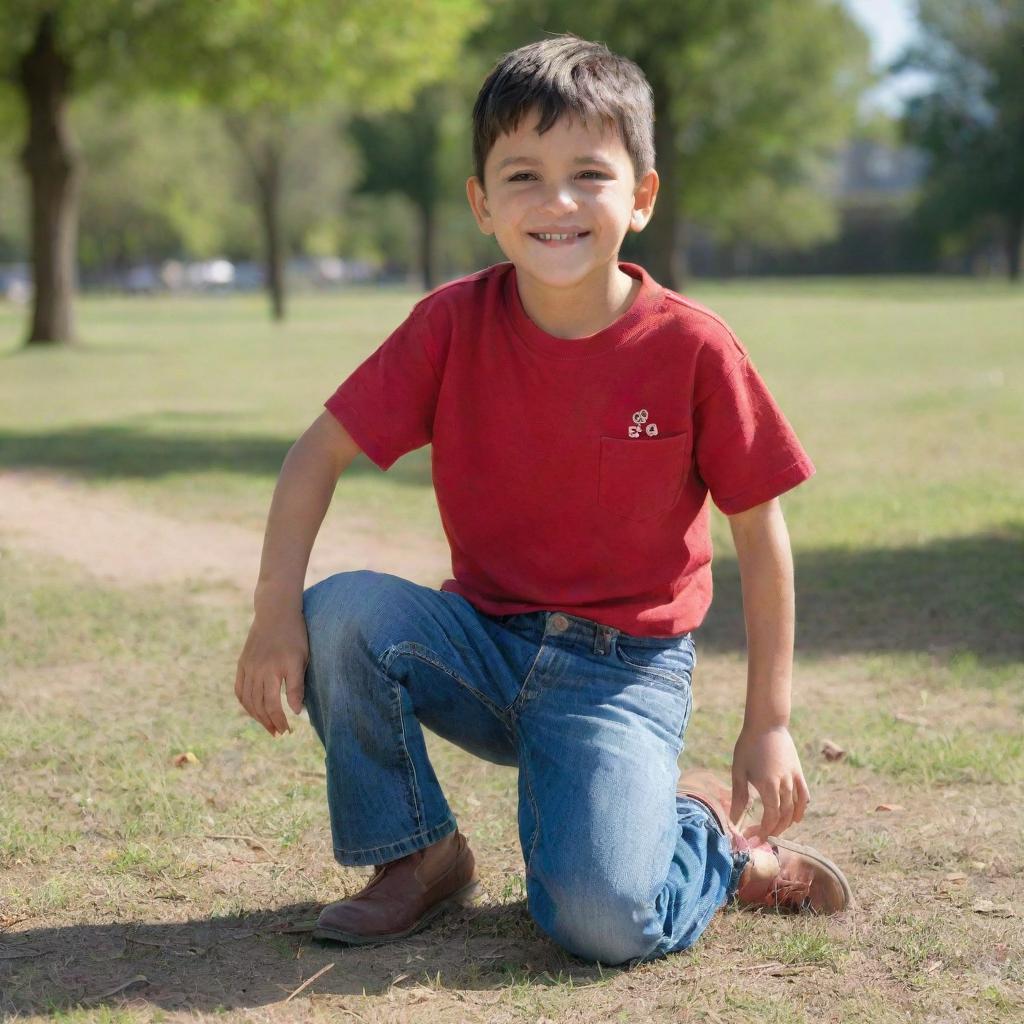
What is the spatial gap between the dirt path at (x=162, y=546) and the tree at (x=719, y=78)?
15.2 m

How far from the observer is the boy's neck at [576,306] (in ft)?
9.20

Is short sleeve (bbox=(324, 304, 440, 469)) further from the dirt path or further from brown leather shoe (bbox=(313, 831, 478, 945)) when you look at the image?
the dirt path

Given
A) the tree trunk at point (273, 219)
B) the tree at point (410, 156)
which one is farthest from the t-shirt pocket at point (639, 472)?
the tree at point (410, 156)

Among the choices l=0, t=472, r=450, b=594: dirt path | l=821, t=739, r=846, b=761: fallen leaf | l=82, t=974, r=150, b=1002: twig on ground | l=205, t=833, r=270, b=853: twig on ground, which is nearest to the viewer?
l=82, t=974, r=150, b=1002: twig on ground

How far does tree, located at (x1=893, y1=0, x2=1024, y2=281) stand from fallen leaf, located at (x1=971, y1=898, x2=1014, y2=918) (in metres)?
56.6

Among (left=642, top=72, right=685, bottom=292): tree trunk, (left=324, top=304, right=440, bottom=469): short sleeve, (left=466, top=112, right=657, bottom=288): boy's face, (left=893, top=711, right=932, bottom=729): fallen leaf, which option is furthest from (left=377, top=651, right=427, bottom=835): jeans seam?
(left=642, top=72, right=685, bottom=292): tree trunk

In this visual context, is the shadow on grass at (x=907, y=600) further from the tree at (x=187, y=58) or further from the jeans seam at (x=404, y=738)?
the tree at (x=187, y=58)

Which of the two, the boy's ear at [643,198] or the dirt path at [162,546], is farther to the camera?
the dirt path at [162,546]

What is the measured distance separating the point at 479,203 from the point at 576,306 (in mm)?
298

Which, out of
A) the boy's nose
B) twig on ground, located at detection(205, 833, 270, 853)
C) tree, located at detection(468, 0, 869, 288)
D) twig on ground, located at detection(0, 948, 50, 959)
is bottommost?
twig on ground, located at detection(205, 833, 270, 853)

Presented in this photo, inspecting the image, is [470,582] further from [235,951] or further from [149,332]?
[149,332]

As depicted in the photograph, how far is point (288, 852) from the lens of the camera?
3.12 m

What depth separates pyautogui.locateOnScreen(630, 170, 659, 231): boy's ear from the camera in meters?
2.86

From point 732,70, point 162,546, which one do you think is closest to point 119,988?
point 162,546
